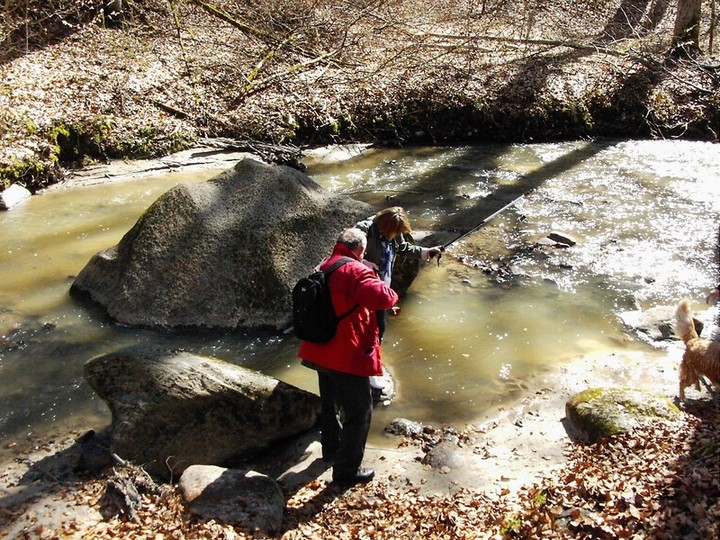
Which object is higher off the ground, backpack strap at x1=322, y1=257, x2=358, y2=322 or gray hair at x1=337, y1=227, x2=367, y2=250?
gray hair at x1=337, y1=227, x2=367, y2=250

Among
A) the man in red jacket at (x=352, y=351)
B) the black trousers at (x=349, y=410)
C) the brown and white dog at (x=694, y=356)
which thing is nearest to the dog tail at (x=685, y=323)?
the brown and white dog at (x=694, y=356)

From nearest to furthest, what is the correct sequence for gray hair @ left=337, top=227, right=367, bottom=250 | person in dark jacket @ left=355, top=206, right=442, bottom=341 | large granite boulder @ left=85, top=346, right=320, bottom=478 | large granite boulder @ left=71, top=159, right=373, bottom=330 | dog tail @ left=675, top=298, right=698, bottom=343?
gray hair @ left=337, top=227, right=367, bottom=250 → large granite boulder @ left=85, top=346, right=320, bottom=478 → person in dark jacket @ left=355, top=206, right=442, bottom=341 → dog tail @ left=675, top=298, right=698, bottom=343 → large granite boulder @ left=71, top=159, right=373, bottom=330

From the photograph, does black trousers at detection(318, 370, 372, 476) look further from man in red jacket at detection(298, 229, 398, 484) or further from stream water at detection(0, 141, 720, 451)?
stream water at detection(0, 141, 720, 451)

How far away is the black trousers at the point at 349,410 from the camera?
5.82 meters

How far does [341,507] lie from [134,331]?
4021 millimetres

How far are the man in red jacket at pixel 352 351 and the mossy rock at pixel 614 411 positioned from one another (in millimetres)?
2231

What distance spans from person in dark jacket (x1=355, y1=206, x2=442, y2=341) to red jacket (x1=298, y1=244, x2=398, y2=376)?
1006 millimetres

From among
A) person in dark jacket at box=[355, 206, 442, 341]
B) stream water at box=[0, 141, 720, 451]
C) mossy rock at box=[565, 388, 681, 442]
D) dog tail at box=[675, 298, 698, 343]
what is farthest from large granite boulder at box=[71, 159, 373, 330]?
dog tail at box=[675, 298, 698, 343]

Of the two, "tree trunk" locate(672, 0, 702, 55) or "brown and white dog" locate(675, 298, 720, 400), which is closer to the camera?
"brown and white dog" locate(675, 298, 720, 400)

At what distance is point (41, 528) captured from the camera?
5.12 metres

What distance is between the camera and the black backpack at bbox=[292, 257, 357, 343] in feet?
18.2

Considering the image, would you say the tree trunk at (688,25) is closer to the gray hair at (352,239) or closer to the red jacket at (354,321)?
the gray hair at (352,239)

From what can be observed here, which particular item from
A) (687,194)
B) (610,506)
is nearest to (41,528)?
(610,506)

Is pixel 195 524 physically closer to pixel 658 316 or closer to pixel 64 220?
pixel 658 316
